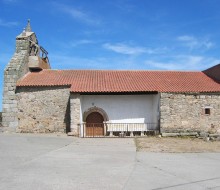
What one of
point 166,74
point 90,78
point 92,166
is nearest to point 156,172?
point 92,166

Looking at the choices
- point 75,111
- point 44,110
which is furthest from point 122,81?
point 44,110

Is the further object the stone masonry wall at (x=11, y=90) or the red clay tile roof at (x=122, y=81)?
the stone masonry wall at (x=11, y=90)

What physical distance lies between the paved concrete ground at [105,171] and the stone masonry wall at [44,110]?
9881 mm

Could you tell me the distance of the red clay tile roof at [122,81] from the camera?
70.5ft

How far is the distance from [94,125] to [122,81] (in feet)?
13.2

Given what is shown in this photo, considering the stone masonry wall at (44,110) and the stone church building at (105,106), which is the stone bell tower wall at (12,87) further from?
the stone masonry wall at (44,110)

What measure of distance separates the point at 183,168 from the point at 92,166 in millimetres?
2726

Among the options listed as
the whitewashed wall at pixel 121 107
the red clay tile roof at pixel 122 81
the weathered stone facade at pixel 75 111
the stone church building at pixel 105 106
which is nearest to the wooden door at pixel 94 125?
the stone church building at pixel 105 106

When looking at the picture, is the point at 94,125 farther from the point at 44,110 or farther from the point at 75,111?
the point at 44,110

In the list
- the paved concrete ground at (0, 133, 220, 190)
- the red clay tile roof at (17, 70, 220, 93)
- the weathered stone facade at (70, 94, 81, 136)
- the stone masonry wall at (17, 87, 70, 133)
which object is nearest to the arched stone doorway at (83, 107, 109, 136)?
the weathered stone facade at (70, 94, 81, 136)

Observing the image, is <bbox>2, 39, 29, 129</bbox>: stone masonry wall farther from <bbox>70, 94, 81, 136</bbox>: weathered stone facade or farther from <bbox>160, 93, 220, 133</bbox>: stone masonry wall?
<bbox>160, 93, 220, 133</bbox>: stone masonry wall

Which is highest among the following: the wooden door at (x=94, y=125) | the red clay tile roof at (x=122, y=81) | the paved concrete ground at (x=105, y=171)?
the red clay tile roof at (x=122, y=81)

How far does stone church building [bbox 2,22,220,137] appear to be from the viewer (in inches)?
818

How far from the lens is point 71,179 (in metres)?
7.40
